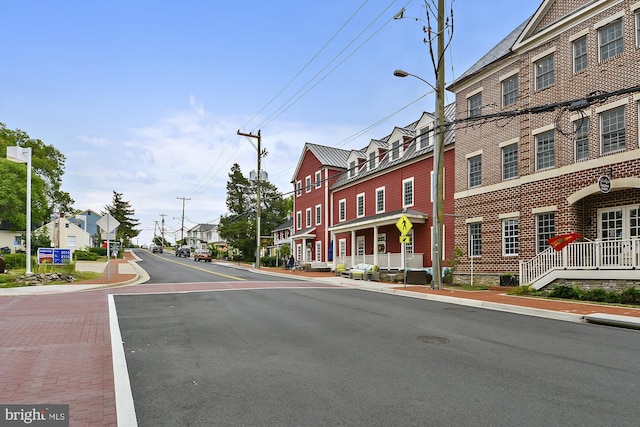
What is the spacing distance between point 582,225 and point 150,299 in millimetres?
16825

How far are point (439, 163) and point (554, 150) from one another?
4.84m

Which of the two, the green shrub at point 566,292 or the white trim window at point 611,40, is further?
the white trim window at point 611,40

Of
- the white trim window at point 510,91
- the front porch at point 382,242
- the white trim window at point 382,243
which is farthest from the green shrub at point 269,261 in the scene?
the white trim window at point 510,91

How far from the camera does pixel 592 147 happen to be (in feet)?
54.9

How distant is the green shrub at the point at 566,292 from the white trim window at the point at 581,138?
5401 mm

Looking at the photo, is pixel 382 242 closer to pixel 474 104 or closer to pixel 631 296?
pixel 474 104

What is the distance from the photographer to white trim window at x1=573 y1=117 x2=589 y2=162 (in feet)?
56.1

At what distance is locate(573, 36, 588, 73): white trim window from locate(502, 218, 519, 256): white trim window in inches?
275

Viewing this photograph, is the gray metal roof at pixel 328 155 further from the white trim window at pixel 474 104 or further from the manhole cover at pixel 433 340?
the manhole cover at pixel 433 340

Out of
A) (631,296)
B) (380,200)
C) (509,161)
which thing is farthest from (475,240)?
(380,200)

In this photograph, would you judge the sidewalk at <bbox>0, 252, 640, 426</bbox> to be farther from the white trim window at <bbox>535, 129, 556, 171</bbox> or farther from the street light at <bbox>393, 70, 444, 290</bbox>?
the white trim window at <bbox>535, 129, 556, 171</bbox>

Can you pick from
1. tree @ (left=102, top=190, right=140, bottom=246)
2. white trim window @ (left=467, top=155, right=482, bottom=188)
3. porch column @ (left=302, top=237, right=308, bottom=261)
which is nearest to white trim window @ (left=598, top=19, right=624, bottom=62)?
white trim window @ (left=467, top=155, right=482, bottom=188)

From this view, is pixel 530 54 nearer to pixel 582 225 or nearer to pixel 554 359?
pixel 582 225

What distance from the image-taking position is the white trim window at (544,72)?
19.0m
